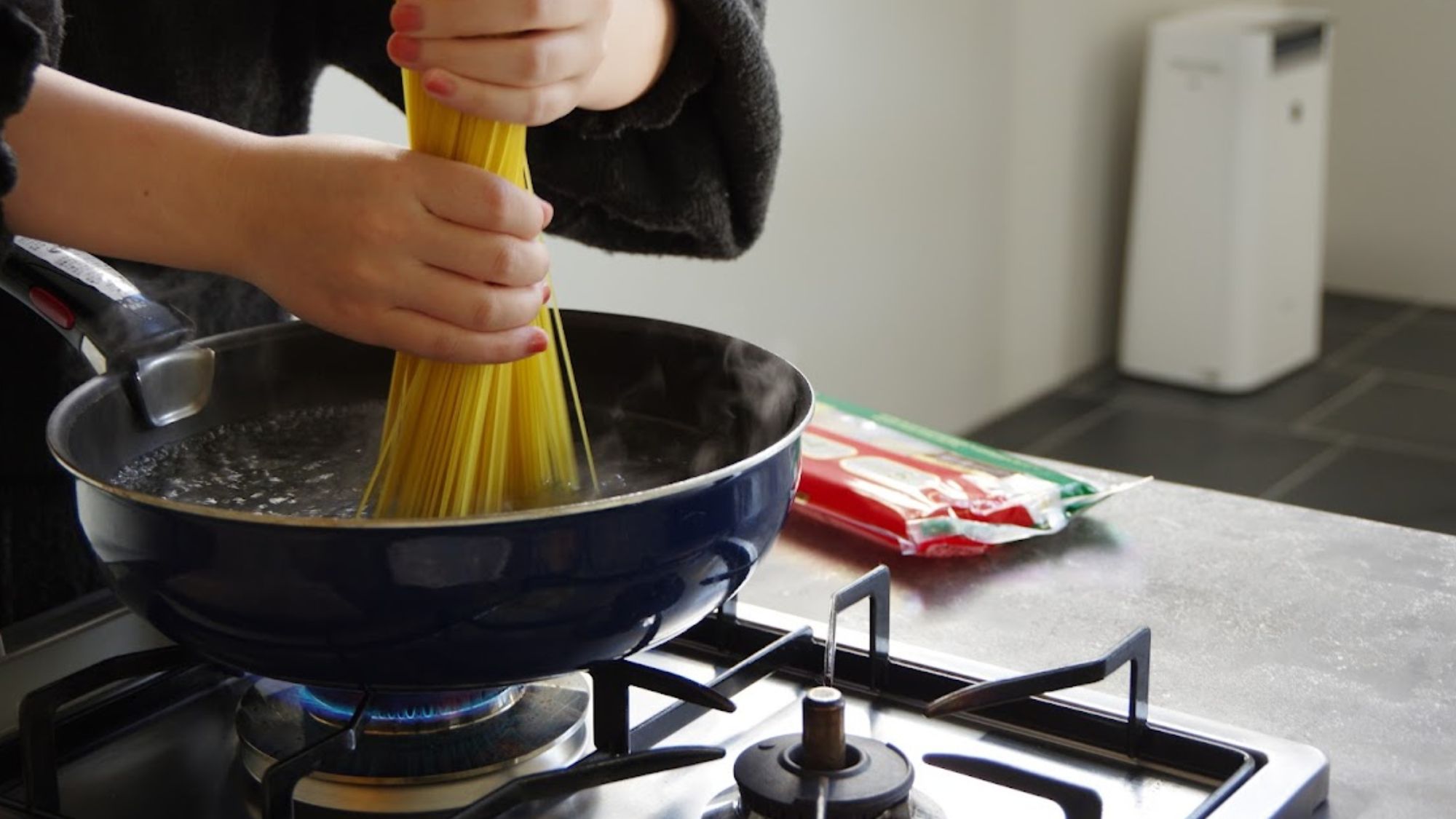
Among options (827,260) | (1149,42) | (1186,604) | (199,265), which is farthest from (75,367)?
(1149,42)

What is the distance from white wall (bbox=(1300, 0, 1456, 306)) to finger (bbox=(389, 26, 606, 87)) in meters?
3.57

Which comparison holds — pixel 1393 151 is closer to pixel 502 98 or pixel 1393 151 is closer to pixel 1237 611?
pixel 1237 611

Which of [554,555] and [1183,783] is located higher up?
[554,555]

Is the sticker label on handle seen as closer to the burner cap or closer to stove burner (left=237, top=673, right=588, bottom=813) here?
stove burner (left=237, top=673, right=588, bottom=813)

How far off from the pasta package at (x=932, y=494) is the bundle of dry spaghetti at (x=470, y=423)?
25 cm

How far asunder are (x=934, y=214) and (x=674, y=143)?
2.07 metres

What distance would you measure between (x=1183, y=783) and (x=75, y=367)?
1.96 feet

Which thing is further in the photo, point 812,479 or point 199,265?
point 812,479

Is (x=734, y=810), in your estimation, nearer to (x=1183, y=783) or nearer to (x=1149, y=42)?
(x=1183, y=783)

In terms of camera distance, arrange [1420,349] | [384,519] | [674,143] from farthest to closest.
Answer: [1420,349]
[674,143]
[384,519]

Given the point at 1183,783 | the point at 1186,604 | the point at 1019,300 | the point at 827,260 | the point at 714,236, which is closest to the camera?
the point at 1183,783

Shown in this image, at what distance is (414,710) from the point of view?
27.0 inches

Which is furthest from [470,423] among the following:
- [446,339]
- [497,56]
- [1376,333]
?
[1376,333]

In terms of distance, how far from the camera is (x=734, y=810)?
615 millimetres
